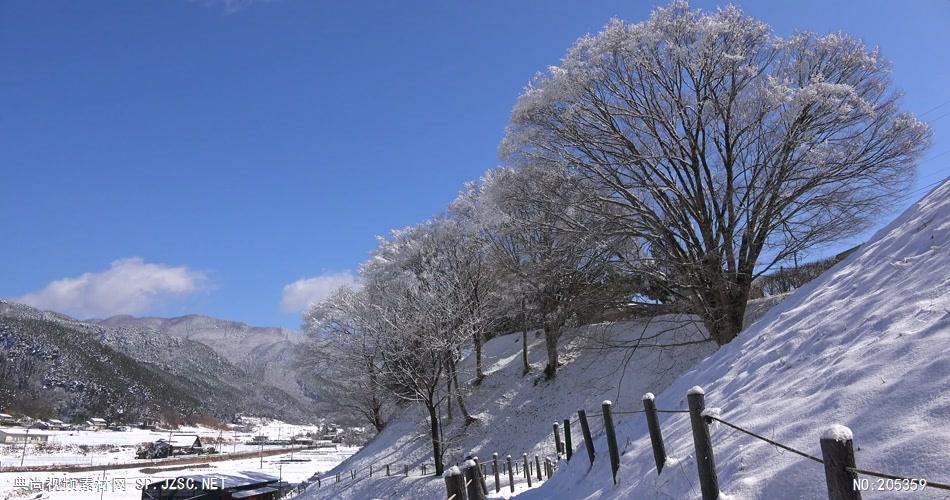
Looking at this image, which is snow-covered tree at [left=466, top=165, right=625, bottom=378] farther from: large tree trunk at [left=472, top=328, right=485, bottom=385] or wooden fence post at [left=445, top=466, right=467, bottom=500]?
large tree trunk at [left=472, top=328, right=485, bottom=385]

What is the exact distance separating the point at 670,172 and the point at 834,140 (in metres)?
3.40

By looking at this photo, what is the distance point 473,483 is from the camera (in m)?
5.99

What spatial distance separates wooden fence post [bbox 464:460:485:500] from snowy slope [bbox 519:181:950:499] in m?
1.64

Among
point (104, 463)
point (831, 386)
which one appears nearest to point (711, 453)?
point (831, 386)

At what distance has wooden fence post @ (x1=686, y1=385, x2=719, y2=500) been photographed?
15.2 feet

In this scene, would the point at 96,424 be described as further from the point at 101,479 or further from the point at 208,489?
the point at 208,489

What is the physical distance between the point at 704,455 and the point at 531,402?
20.8 m

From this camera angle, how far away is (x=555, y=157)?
13406 mm

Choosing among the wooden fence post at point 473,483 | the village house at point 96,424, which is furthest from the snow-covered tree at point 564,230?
the village house at point 96,424

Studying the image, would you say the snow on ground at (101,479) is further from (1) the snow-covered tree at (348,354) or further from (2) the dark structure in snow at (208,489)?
(1) the snow-covered tree at (348,354)

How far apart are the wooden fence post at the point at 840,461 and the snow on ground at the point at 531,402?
15923 millimetres

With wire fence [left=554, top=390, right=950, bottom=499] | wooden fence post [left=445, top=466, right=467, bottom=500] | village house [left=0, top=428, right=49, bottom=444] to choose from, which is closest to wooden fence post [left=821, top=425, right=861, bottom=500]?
wire fence [left=554, top=390, right=950, bottom=499]

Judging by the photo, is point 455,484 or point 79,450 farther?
point 79,450

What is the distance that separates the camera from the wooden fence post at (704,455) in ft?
15.2
